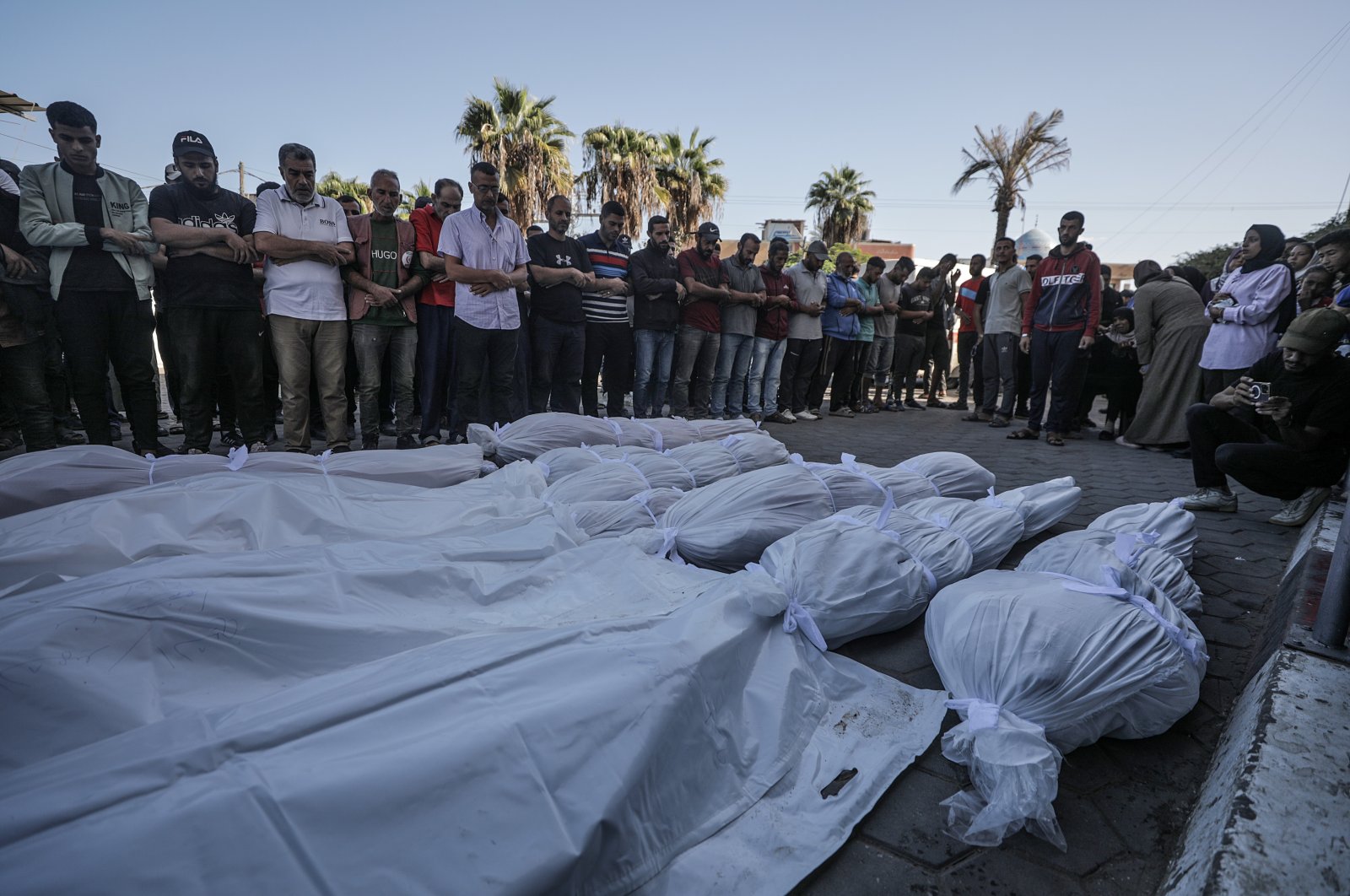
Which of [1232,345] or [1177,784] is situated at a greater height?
[1232,345]

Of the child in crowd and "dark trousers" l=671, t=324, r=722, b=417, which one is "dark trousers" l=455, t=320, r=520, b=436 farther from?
the child in crowd

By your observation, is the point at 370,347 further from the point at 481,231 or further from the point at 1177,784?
the point at 1177,784

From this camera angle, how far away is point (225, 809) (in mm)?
1030

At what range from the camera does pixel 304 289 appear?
4.59 meters

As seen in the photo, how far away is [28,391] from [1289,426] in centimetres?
717

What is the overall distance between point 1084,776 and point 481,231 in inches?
195

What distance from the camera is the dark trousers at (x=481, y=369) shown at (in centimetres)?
518

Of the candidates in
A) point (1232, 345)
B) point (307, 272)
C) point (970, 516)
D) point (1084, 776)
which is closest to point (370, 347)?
point (307, 272)

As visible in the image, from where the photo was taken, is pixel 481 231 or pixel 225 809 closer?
pixel 225 809

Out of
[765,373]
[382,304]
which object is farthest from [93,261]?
[765,373]

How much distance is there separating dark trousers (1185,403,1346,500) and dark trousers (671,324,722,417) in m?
4.37

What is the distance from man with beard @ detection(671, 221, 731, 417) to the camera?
7113mm

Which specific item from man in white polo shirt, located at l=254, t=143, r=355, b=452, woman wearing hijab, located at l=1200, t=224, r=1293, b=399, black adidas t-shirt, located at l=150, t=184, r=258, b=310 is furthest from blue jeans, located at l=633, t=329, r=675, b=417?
woman wearing hijab, located at l=1200, t=224, r=1293, b=399

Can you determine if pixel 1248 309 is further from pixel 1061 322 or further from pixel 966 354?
pixel 966 354
